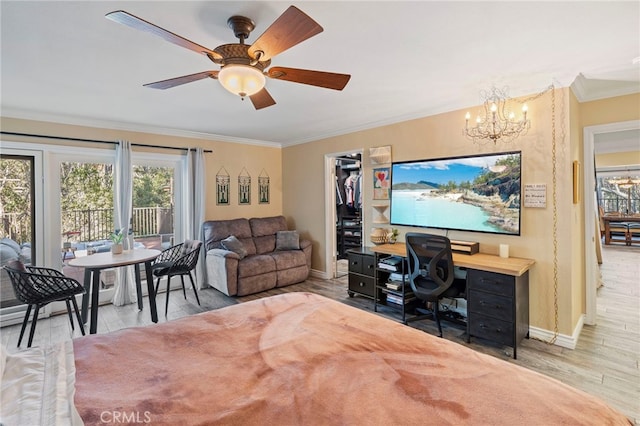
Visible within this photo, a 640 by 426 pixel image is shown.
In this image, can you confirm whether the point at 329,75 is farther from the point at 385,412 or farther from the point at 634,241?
the point at 634,241

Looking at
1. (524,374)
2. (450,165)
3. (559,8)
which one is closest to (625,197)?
(450,165)

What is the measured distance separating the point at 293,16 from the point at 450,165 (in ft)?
9.25

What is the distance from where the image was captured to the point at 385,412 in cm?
103

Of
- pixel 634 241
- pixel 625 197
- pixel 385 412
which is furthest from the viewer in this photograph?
pixel 625 197

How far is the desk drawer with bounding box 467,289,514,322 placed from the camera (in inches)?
110

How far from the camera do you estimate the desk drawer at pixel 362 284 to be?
13.4ft

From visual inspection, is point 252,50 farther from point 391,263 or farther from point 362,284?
point 362,284

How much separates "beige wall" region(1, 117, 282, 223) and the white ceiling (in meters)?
0.17

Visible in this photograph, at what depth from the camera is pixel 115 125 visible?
4.29m

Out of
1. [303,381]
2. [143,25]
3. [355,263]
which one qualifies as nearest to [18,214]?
[143,25]

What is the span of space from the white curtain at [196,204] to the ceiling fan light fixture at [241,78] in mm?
3358

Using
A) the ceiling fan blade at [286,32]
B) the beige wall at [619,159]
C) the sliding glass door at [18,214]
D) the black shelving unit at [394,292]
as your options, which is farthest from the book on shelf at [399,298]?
the beige wall at [619,159]

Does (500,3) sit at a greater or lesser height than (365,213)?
greater

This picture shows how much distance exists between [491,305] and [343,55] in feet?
8.36
